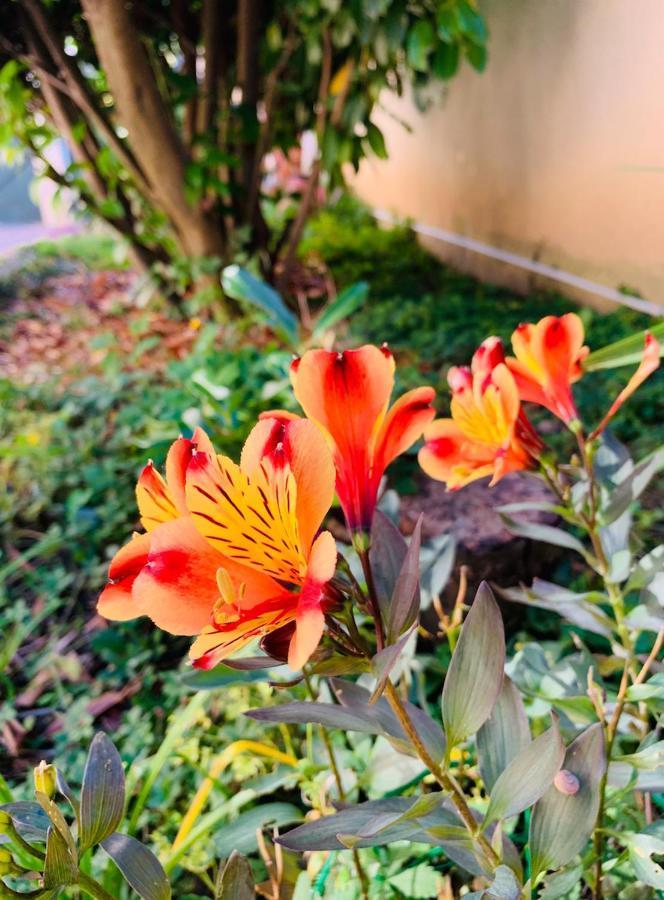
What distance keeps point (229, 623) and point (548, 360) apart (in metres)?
0.48

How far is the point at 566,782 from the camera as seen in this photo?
0.56 m

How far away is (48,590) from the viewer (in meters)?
1.69

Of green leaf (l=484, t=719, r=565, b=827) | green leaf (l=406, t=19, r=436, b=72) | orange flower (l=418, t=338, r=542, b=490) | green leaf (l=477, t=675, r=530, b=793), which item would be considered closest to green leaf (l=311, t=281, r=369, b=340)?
green leaf (l=406, t=19, r=436, b=72)

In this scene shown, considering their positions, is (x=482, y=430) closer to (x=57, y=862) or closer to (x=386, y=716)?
(x=386, y=716)

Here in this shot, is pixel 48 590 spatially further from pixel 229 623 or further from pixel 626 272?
pixel 626 272

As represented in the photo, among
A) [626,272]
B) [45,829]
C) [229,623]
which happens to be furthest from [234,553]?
[626,272]

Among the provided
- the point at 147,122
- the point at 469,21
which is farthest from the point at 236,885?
the point at 147,122

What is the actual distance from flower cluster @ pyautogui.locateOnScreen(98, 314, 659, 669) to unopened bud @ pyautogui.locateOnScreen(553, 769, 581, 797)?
0.88 feet

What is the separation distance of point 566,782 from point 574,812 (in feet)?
0.13

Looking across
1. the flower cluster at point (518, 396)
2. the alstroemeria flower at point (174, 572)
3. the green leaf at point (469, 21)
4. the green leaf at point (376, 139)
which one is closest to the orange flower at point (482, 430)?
the flower cluster at point (518, 396)

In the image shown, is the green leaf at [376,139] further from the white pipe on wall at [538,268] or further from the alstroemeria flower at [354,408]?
the alstroemeria flower at [354,408]

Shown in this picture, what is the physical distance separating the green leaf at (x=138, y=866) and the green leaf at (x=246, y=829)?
301 mm

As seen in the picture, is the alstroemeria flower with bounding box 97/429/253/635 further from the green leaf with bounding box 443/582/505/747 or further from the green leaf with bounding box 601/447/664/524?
the green leaf with bounding box 601/447/664/524

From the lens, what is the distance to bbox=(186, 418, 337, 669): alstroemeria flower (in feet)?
1.35
